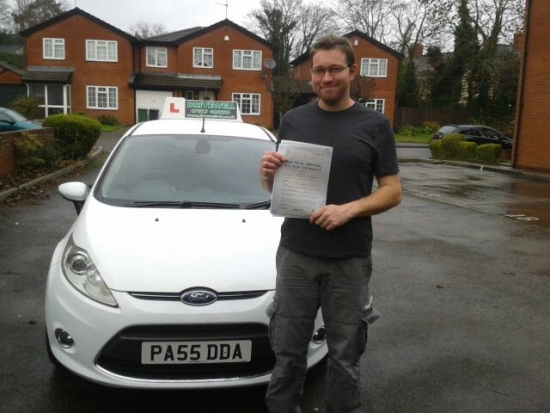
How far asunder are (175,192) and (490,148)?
19762 mm

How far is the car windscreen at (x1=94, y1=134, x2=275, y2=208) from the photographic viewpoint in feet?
13.9

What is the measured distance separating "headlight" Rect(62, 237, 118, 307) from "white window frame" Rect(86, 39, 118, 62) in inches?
1560

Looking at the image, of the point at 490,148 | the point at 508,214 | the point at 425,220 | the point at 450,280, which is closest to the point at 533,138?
the point at 490,148

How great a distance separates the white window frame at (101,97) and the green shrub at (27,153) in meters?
28.6

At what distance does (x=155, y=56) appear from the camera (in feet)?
138

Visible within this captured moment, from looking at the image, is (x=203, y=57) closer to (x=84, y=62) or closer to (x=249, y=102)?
Result: (x=249, y=102)

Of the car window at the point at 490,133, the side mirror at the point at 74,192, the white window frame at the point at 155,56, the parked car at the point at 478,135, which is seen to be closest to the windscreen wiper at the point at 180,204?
the side mirror at the point at 74,192

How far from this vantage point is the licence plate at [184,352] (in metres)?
3.00

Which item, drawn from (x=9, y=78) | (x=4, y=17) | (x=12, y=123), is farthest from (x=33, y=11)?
(x=12, y=123)

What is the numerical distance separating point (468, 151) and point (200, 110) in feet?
62.1

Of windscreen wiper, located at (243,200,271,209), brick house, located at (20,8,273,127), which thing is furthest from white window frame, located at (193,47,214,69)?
windscreen wiper, located at (243,200,271,209)

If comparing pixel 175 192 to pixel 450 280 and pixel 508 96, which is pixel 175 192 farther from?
pixel 508 96

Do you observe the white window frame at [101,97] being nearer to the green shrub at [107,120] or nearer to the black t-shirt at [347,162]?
the green shrub at [107,120]

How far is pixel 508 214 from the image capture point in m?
10.4
